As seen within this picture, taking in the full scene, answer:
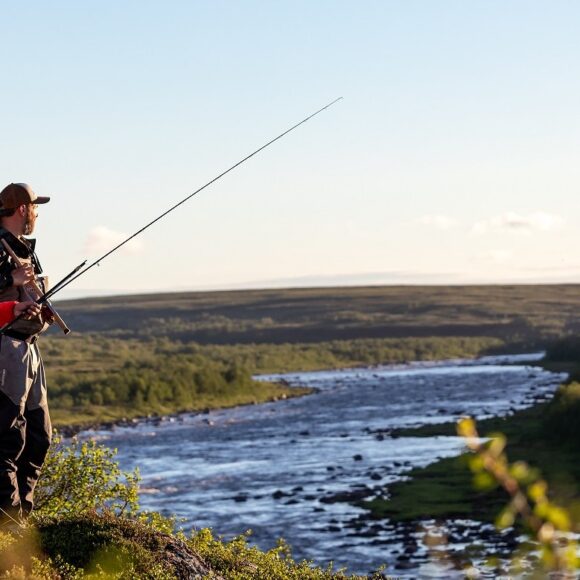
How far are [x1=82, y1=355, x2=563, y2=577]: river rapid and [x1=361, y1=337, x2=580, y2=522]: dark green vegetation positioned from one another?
1.28 meters

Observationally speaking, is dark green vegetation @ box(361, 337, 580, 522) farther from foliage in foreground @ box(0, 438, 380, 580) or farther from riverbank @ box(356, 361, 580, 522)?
foliage in foreground @ box(0, 438, 380, 580)

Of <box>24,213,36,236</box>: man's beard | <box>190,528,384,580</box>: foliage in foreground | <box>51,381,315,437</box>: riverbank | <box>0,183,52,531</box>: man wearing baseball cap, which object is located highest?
<box>24,213,36,236</box>: man's beard

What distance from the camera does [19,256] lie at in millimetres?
8883

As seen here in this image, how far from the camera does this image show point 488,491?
3444 centimetres

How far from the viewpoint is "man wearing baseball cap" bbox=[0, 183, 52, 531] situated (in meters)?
8.52

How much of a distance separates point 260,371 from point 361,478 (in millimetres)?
85373

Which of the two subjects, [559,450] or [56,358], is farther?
[56,358]

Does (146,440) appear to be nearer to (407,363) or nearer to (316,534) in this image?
(316,534)

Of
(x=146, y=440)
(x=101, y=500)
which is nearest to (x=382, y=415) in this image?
(x=146, y=440)

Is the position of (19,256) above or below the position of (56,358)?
above

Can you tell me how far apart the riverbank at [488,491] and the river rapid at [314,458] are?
1.16 m

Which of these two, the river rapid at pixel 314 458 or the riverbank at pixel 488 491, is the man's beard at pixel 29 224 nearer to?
the river rapid at pixel 314 458

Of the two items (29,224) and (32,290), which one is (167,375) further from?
(32,290)

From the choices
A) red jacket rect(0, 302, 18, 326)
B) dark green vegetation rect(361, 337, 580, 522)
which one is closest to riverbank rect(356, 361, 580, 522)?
dark green vegetation rect(361, 337, 580, 522)
